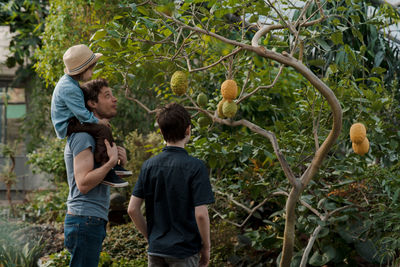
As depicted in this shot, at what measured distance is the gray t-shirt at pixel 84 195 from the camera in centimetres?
238

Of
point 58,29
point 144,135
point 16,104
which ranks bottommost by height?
point 16,104

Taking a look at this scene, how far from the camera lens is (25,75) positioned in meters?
10.6

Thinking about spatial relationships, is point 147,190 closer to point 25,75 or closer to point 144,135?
point 144,135

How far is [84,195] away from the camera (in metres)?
2.40

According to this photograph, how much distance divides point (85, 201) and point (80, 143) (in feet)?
0.89

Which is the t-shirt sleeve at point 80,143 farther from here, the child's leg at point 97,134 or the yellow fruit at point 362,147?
the yellow fruit at point 362,147

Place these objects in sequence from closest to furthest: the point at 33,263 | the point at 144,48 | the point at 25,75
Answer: the point at 144,48
the point at 33,263
the point at 25,75

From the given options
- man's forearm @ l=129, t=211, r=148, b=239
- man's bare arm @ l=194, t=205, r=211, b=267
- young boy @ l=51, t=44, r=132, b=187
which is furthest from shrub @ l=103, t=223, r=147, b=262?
man's bare arm @ l=194, t=205, r=211, b=267

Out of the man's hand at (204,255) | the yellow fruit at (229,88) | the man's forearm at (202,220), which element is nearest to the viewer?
the man's forearm at (202,220)

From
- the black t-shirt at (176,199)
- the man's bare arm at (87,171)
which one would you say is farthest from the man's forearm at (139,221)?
the man's bare arm at (87,171)

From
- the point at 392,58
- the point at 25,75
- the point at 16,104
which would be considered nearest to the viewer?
the point at 392,58

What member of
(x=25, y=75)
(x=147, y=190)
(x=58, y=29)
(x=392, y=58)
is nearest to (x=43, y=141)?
(x=25, y=75)

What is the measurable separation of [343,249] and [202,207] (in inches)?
76.2

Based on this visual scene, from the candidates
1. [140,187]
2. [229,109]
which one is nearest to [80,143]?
[140,187]
